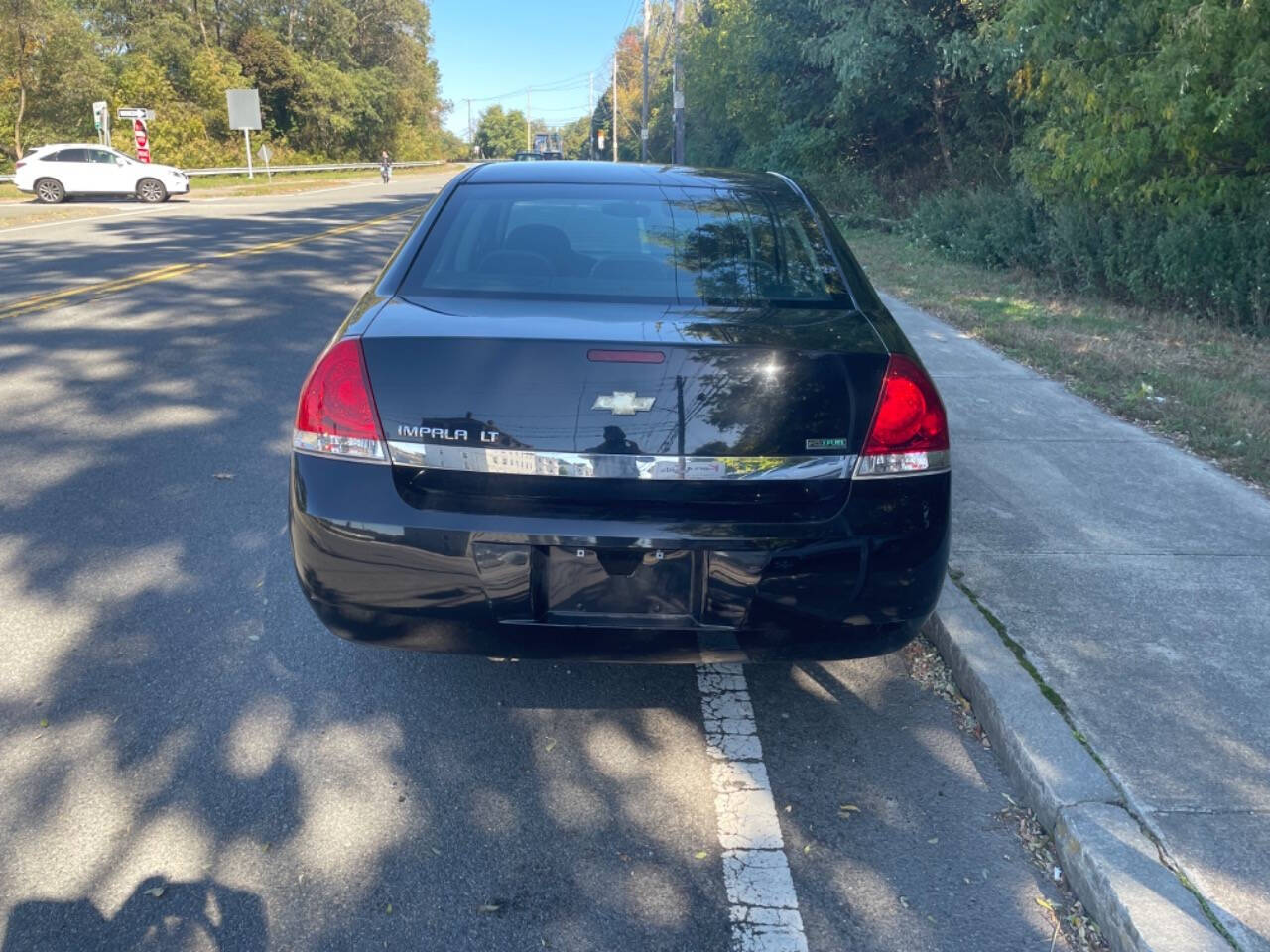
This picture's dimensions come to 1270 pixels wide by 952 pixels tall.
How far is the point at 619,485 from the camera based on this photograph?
9.82 ft

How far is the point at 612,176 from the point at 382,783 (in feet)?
8.13

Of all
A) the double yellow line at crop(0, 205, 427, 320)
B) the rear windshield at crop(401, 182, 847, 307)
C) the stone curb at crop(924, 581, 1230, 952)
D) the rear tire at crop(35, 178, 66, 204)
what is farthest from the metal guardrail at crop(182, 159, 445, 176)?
the stone curb at crop(924, 581, 1230, 952)

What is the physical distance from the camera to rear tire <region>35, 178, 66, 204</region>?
28688mm

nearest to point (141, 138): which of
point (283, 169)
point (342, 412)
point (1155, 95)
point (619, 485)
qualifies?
point (283, 169)

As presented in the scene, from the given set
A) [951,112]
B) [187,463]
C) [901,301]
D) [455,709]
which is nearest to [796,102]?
[951,112]

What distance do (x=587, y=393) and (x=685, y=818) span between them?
123 cm

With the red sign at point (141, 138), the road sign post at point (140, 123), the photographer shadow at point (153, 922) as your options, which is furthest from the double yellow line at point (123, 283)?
the red sign at point (141, 138)

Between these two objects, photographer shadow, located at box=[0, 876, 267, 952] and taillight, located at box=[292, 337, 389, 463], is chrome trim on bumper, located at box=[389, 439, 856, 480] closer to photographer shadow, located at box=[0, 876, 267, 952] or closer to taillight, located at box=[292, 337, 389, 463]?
taillight, located at box=[292, 337, 389, 463]

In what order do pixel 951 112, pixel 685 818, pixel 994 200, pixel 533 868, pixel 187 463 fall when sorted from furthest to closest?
pixel 951 112 → pixel 994 200 → pixel 187 463 → pixel 685 818 → pixel 533 868

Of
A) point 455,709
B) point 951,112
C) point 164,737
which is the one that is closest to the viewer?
point 164,737

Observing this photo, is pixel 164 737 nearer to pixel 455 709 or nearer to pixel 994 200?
pixel 455 709

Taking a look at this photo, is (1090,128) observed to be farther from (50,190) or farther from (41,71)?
(41,71)

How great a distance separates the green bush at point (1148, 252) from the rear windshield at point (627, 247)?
24.7ft

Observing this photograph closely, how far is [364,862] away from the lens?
9.46ft
